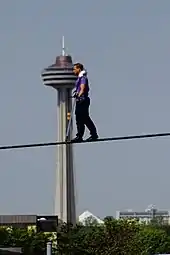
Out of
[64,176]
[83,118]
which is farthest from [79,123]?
[64,176]

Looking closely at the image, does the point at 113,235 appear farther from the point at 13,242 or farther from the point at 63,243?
the point at 13,242

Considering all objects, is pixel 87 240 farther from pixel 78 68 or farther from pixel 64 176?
pixel 64 176

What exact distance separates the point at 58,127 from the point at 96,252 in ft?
366

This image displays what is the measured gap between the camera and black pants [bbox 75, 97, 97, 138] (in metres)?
20.6

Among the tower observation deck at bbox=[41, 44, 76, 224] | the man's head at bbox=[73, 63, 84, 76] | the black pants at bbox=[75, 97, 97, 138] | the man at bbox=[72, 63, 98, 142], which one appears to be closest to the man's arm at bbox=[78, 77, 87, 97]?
the man at bbox=[72, 63, 98, 142]

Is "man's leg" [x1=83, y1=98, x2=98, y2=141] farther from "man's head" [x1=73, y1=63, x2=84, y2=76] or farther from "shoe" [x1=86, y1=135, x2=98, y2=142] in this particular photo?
"man's head" [x1=73, y1=63, x2=84, y2=76]

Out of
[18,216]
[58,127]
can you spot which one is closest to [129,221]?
[18,216]

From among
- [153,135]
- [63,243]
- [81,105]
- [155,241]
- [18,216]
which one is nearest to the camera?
[153,135]

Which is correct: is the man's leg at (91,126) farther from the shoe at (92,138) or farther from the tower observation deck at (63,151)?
the tower observation deck at (63,151)

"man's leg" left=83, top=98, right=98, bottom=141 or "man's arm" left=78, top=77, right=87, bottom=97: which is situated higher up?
"man's arm" left=78, top=77, right=87, bottom=97

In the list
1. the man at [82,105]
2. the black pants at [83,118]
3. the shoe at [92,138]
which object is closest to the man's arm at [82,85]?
the man at [82,105]

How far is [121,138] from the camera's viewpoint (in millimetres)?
18812

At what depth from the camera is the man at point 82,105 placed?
1995 centimetres

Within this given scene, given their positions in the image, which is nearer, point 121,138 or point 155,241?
point 121,138
